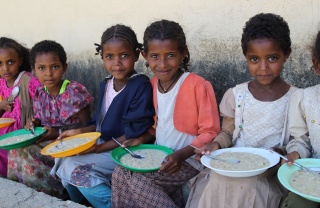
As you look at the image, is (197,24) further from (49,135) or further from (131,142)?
(49,135)

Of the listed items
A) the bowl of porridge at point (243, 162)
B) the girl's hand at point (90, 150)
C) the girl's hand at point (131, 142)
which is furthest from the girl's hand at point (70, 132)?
the bowl of porridge at point (243, 162)

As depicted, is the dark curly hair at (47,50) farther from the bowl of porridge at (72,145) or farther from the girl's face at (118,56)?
the bowl of porridge at (72,145)

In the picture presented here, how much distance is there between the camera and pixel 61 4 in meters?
3.93

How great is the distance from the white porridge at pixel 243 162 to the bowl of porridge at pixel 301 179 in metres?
0.11

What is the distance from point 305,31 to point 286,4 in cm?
23

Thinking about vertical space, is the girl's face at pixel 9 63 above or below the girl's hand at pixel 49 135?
above

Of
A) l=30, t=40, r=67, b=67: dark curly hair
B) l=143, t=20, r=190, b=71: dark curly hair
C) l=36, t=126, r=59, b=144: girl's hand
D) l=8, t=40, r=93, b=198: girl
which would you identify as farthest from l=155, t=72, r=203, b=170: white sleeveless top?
l=30, t=40, r=67, b=67: dark curly hair

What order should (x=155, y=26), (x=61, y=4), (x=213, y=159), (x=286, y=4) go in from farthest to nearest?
(x=61, y=4) → (x=286, y=4) → (x=155, y=26) → (x=213, y=159)

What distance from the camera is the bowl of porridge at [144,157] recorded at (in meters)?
1.99

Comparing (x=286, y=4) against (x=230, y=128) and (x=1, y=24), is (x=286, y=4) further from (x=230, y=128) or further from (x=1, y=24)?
(x=1, y=24)

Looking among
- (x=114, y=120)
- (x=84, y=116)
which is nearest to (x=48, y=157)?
(x=84, y=116)

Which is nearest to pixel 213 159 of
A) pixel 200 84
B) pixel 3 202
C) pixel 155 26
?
pixel 200 84

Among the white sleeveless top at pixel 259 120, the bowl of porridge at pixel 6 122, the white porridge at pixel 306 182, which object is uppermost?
the white sleeveless top at pixel 259 120

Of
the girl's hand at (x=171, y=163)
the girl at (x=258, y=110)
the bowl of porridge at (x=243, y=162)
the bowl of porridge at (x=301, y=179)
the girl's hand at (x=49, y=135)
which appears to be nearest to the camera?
the bowl of porridge at (x=301, y=179)
